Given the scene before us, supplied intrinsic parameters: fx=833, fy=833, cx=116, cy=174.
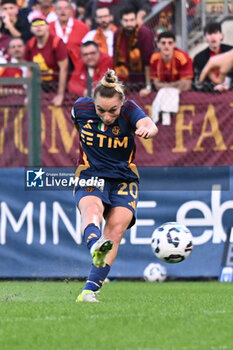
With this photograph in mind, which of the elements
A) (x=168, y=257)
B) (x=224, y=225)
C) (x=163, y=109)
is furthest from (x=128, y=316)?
(x=163, y=109)

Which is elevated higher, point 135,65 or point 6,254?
point 135,65

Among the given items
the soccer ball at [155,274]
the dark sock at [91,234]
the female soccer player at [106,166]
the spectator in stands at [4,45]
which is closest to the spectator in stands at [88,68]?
the spectator in stands at [4,45]

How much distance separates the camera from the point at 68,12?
15.0m

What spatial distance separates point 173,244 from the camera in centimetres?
875

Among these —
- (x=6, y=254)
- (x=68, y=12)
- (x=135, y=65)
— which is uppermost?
(x=68, y=12)

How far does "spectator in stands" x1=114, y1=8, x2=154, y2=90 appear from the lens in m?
14.0

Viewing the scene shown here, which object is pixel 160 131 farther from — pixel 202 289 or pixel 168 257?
pixel 168 257

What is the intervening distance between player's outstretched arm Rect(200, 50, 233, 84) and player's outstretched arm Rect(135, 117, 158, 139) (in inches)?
231

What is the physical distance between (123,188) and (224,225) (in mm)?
4599

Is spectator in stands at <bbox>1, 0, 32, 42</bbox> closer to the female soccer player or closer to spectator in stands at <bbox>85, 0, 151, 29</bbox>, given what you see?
spectator in stands at <bbox>85, 0, 151, 29</bbox>

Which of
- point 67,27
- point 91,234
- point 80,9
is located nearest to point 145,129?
point 91,234

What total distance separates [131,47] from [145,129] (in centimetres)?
701

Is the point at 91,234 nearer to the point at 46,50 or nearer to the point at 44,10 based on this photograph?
the point at 46,50

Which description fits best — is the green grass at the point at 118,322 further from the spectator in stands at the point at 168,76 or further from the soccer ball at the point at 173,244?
the spectator in stands at the point at 168,76
